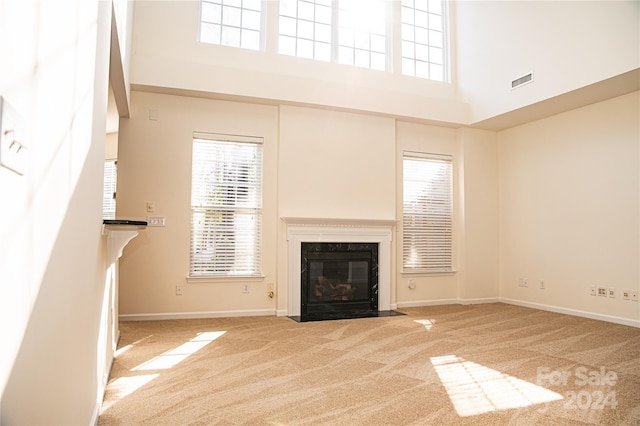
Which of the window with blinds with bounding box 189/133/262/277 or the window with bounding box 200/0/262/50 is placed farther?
the window with bounding box 200/0/262/50

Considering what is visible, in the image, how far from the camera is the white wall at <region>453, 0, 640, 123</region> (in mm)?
4566

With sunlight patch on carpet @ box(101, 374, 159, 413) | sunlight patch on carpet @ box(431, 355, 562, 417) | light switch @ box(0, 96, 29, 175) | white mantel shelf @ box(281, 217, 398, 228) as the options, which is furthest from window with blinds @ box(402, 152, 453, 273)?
light switch @ box(0, 96, 29, 175)

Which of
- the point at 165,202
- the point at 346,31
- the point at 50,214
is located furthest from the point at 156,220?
the point at 50,214

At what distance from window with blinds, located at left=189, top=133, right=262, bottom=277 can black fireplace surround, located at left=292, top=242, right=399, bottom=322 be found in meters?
0.70

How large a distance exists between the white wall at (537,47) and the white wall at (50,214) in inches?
194

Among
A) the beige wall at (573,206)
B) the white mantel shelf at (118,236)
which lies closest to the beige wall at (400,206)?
the beige wall at (573,206)

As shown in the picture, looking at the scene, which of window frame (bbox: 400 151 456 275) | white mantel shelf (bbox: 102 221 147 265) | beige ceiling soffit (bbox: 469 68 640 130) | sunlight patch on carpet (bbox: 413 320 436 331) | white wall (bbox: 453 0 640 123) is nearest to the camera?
white mantel shelf (bbox: 102 221 147 265)

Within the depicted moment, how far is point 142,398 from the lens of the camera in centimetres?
265

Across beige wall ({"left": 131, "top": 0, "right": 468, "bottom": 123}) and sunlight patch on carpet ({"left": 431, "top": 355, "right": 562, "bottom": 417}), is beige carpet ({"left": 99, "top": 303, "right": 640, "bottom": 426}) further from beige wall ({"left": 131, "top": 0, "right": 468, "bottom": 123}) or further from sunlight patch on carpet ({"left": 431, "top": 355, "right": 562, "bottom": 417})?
beige wall ({"left": 131, "top": 0, "right": 468, "bottom": 123})

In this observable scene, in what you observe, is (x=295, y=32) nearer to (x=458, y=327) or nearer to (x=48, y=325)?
(x=458, y=327)

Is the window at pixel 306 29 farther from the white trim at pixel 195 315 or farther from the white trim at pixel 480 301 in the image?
the white trim at pixel 480 301

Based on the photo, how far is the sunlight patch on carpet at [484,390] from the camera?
259 centimetres

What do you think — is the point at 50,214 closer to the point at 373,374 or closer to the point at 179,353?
the point at 373,374

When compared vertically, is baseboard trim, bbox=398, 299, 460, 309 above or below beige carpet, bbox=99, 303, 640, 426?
above
